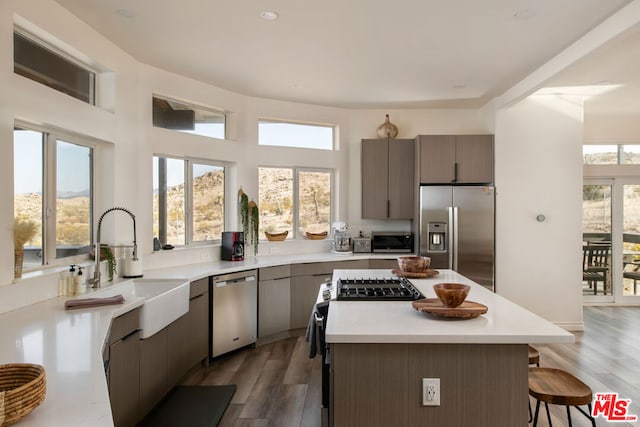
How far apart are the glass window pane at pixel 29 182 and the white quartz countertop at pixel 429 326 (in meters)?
2.12

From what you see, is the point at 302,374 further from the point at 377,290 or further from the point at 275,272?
the point at 377,290

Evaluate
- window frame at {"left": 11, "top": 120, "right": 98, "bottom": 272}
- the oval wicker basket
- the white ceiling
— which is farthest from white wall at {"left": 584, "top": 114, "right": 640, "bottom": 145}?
the oval wicker basket

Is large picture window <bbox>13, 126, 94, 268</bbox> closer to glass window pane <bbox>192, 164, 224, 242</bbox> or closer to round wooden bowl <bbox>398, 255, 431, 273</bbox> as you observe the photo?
glass window pane <bbox>192, 164, 224, 242</bbox>

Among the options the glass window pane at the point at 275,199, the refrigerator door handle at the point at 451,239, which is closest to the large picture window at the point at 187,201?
the glass window pane at the point at 275,199

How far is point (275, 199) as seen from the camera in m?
5.41

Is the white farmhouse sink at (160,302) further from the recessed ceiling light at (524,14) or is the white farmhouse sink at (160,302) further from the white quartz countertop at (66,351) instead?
the recessed ceiling light at (524,14)

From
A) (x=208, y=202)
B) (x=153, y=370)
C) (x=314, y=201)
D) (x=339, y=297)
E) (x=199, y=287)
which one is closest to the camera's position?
(x=339, y=297)

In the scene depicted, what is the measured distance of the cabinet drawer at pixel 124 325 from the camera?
7.63 feet

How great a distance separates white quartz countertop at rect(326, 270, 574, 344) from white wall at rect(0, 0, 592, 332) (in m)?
1.91

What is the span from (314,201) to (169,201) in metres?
1.97

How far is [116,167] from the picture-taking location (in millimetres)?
3561

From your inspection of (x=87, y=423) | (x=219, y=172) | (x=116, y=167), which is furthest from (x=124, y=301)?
(x=219, y=172)

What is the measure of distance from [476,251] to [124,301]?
12.8 ft
